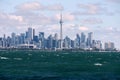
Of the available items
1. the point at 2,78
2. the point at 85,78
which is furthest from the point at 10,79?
the point at 85,78

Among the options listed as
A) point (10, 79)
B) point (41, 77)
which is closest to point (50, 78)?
point (41, 77)

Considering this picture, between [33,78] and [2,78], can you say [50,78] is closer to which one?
[33,78]

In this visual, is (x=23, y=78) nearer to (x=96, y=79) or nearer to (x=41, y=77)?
(x=41, y=77)

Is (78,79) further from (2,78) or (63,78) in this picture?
(2,78)

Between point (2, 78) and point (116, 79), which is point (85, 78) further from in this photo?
point (2, 78)

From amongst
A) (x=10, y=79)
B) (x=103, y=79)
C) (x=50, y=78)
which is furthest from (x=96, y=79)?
(x=10, y=79)
